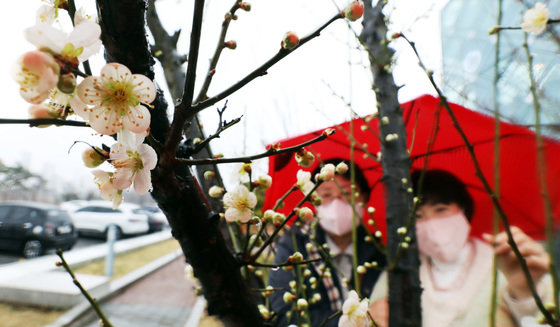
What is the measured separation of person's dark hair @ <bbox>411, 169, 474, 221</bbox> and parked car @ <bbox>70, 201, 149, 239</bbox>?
10.3 m

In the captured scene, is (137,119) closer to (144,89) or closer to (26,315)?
(144,89)

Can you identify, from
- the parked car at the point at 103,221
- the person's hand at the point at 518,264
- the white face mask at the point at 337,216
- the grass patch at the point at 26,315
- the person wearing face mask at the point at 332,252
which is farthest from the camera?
the parked car at the point at 103,221

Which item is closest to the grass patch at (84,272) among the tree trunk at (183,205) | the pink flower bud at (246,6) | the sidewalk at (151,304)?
the sidewalk at (151,304)

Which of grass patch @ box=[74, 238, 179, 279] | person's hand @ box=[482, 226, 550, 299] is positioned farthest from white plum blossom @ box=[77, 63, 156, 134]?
grass patch @ box=[74, 238, 179, 279]

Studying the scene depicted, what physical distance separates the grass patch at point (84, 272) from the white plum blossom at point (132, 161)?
4588 mm

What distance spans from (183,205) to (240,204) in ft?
0.63

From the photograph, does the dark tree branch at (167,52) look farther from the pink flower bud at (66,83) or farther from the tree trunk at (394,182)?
the pink flower bud at (66,83)

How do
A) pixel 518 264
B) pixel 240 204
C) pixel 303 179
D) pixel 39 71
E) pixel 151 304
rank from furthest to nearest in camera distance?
1. pixel 151 304
2. pixel 518 264
3. pixel 303 179
4. pixel 240 204
5. pixel 39 71

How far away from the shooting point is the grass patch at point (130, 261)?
604cm

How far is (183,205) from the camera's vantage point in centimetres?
54

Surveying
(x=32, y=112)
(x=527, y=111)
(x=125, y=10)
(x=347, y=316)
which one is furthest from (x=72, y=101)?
(x=527, y=111)

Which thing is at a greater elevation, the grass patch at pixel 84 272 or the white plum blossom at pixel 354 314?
the white plum blossom at pixel 354 314

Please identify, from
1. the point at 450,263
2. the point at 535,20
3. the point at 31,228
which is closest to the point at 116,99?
the point at 535,20

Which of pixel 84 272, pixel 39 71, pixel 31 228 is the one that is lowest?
pixel 84 272
